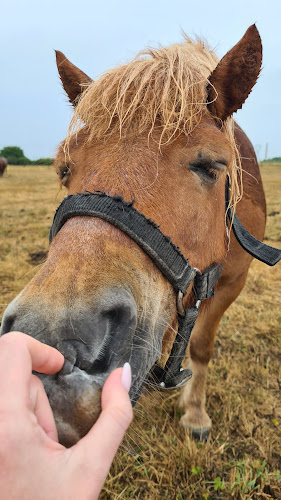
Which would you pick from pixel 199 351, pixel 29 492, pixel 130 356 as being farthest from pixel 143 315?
pixel 199 351

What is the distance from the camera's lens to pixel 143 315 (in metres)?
1.43

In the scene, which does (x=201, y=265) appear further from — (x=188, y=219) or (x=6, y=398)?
(x=6, y=398)

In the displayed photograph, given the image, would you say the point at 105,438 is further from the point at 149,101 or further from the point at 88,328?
the point at 149,101

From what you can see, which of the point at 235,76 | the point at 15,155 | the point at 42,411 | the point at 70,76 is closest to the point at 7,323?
the point at 42,411

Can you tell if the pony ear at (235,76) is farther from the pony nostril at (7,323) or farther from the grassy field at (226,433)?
the pony nostril at (7,323)

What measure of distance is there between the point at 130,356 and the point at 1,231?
911 cm

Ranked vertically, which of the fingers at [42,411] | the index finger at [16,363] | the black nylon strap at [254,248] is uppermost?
the index finger at [16,363]

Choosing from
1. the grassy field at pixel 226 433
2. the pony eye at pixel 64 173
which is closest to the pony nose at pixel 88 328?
the grassy field at pixel 226 433

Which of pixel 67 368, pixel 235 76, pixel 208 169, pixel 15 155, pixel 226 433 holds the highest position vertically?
pixel 235 76

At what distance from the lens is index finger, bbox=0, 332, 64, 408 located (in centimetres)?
77

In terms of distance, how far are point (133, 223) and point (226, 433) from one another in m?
2.51

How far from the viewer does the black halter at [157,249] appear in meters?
1.48

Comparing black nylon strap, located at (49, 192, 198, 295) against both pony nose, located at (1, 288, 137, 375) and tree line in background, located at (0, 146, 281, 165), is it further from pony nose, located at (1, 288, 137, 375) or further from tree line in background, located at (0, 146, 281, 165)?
tree line in background, located at (0, 146, 281, 165)

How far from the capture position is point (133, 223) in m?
1.49
